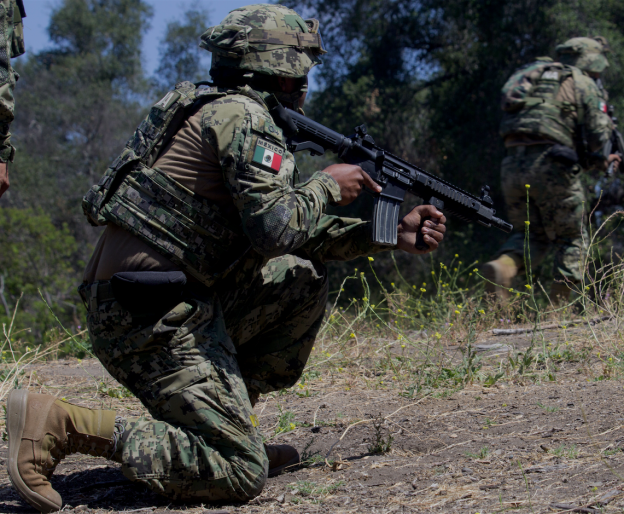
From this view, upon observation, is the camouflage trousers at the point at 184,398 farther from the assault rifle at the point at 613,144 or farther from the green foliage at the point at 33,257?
the green foliage at the point at 33,257

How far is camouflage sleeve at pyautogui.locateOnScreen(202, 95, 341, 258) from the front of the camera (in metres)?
2.33

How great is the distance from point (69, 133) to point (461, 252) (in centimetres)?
2084

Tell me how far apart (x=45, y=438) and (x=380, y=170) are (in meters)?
1.74

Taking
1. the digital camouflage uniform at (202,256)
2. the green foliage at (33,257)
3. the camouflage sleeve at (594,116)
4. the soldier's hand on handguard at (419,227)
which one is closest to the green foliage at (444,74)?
the camouflage sleeve at (594,116)

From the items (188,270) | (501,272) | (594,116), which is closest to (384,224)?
(188,270)

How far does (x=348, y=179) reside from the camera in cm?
277

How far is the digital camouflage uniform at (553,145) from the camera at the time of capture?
19.8 ft

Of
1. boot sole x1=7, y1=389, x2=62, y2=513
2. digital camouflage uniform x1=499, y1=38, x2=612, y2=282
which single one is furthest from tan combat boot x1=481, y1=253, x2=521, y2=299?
boot sole x1=7, y1=389, x2=62, y2=513

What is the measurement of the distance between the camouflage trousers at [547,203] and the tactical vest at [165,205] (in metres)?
4.16

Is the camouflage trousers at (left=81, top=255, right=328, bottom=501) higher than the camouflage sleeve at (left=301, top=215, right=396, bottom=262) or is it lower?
lower

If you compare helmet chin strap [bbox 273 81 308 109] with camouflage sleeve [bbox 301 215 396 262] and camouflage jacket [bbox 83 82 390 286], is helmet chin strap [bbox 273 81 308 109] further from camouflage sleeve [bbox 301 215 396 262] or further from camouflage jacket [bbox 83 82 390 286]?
camouflage sleeve [bbox 301 215 396 262]

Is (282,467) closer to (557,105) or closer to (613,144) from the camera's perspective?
(557,105)

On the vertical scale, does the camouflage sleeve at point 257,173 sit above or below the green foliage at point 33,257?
above

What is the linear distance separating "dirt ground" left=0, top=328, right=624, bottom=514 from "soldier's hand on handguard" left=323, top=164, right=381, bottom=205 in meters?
0.94
